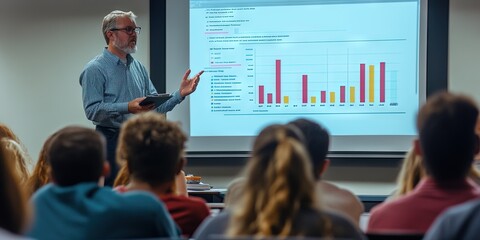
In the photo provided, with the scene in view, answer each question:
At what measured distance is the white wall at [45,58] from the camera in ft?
16.0

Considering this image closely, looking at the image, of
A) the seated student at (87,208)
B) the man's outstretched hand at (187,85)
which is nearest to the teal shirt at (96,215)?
the seated student at (87,208)

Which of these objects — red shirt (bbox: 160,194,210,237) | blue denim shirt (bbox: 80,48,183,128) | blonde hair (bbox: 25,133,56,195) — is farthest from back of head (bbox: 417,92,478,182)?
blue denim shirt (bbox: 80,48,183,128)

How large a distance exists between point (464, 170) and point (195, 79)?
256 cm

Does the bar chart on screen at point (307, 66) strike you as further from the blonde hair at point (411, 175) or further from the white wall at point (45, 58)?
the blonde hair at point (411, 175)

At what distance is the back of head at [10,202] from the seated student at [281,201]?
1.58 feet

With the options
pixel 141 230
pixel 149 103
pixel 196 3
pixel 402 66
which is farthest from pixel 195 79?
pixel 141 230

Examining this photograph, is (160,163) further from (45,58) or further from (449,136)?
(45,58)

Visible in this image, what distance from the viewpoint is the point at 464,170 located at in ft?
5.39

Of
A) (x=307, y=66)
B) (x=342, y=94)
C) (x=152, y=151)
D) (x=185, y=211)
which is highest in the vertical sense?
(x=307, y=66)

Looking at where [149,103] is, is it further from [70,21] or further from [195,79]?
[70,21]

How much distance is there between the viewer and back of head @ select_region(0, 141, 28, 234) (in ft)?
4.25

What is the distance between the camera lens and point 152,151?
6.14 ft

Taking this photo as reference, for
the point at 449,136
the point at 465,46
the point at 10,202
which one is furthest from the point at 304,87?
the point at 10,202

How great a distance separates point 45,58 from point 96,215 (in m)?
3.68
